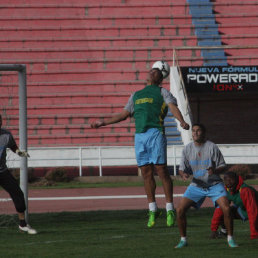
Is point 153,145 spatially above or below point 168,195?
above

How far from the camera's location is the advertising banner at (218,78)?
2464cm

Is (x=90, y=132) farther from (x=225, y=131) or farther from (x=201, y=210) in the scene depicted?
(x=201, y=210)

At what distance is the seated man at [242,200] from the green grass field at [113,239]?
0.23 metres

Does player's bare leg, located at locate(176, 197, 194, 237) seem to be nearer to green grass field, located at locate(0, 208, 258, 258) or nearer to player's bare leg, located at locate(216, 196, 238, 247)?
green grass field, located at locate(0, 208, 258, 258)

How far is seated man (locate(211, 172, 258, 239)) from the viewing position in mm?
8977

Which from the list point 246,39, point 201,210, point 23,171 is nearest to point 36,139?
point 246,39

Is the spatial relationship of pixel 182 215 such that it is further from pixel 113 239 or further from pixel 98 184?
pixel 98 184

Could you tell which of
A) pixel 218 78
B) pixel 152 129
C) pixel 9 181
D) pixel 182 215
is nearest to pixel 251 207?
pixel 182 215

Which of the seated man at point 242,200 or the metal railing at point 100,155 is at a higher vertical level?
the seated man at point 242,200

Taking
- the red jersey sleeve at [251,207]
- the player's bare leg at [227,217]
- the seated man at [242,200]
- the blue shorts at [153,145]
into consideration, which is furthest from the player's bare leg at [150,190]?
the player's bare leg at [227,217]

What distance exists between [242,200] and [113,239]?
1.68 metres

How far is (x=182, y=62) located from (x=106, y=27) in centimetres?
350

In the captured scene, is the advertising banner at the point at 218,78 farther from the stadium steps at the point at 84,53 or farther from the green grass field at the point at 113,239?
the green grass field at the point at 113,239

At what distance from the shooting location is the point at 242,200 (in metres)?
9.09
